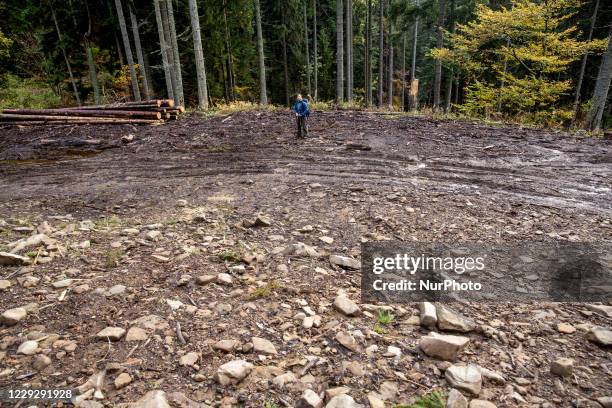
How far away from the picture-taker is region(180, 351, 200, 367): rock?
103 inches

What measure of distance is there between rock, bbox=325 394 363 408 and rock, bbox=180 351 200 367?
1103mm

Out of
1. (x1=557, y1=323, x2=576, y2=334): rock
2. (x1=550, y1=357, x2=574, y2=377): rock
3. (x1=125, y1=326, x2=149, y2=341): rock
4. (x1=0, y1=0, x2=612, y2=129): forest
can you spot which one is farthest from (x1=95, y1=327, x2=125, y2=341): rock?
(x1=0, y1=0, x2=612, y2=129): forest

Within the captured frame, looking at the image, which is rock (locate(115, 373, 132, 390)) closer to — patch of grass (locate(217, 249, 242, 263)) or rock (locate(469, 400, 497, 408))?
patch of grass (locate(217, 249, 242, 263))

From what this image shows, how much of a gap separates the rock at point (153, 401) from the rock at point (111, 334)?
0.75 metres

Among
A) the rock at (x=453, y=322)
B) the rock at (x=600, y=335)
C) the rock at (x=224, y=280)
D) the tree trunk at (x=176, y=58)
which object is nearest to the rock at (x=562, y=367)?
the rock at (x=600, y=335)

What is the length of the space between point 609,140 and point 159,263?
12771mm

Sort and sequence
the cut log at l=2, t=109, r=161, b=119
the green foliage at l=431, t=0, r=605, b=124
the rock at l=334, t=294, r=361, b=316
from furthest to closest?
the green foliage at l=431, t=0, r=605, b=124
the cut log at l=2, t=109, r=161, b=119
the rock at l=334, t=294, r=361, b=316

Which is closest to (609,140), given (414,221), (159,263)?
(414,221)

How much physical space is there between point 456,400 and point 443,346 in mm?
508

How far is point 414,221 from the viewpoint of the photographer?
527 centimetres

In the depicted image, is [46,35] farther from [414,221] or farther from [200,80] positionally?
[414,221]

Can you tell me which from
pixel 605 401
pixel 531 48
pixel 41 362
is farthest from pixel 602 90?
pixel 41 362

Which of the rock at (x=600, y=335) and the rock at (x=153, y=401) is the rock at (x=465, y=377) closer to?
the rock at (x=600, y=335)

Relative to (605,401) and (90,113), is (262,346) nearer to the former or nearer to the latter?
(605,401)
